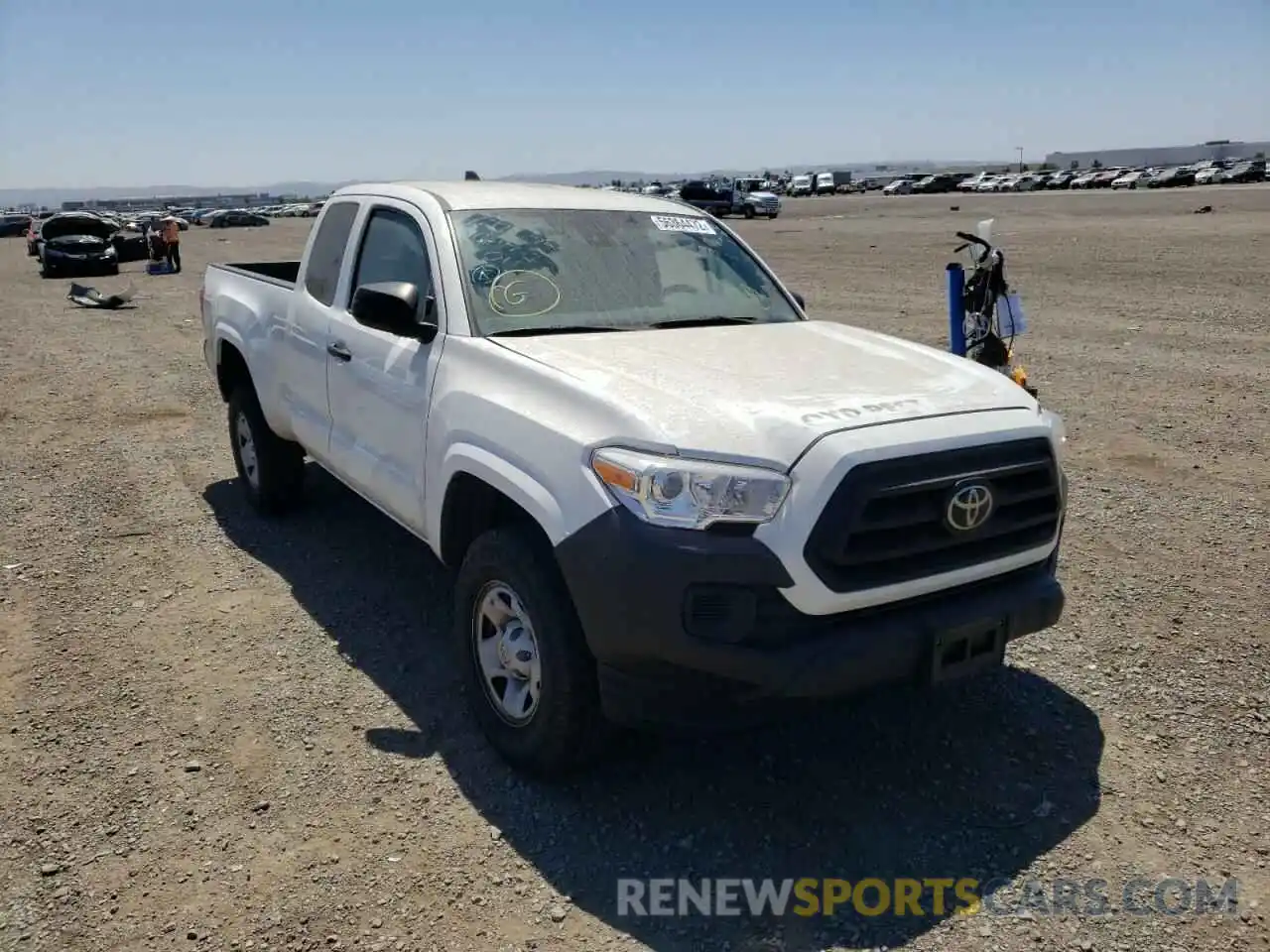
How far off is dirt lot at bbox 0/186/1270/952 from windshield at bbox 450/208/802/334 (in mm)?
1599

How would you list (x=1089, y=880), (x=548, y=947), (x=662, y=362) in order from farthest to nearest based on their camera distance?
(x=662, y=362) → (x=1089, y=880) → (x=548, y=947)

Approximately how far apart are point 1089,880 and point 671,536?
159 centimetres

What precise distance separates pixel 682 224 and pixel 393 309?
1.64 m

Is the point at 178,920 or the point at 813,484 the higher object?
the point at 813,484

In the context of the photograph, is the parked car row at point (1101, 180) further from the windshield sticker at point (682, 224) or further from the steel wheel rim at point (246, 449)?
the steel wheel rim at point (246, 449)

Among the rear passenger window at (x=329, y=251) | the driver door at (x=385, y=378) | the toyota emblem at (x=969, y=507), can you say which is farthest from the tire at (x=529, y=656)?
the rear passenger window at (x=329, y=251)

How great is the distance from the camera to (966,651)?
9.93ft

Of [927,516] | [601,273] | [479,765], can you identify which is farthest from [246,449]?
[927,516]

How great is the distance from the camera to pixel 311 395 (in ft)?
16.6

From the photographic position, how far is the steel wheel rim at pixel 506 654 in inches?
131

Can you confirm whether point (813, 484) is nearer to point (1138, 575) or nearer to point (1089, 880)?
point (1089, 880)

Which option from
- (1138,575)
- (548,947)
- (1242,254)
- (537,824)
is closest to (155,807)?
(537,824)

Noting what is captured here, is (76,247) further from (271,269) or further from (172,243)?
(271,269)

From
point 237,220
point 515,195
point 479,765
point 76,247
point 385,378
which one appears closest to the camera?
point 479,765
